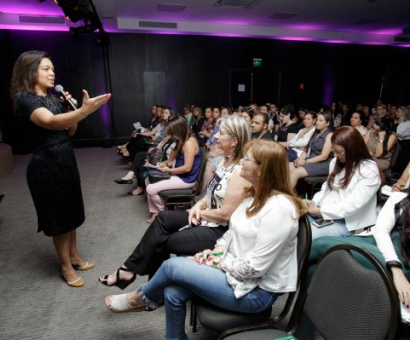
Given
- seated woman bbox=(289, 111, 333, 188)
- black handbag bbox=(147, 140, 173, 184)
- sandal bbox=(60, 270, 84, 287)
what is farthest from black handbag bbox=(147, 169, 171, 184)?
seated woman bbox=(289, 111, 333, 188)

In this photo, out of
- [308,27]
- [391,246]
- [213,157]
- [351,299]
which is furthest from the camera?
[308,27]

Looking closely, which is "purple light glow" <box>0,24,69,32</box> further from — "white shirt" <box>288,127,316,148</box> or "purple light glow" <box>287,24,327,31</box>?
"white shirt" <box>288,127,316,148</box>

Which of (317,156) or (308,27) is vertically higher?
(308,27)

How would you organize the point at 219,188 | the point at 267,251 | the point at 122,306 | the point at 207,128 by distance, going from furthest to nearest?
1. the point at 207,128
2. the point at 219,188
3. the point at 122,306
4. the point at 267,251

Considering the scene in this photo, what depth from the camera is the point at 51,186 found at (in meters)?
2.21

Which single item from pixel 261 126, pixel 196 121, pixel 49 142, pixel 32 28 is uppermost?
pixel 32 28

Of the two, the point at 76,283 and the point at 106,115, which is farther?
the point at 106,115

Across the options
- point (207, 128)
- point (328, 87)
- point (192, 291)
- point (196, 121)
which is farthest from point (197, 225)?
point (328, 87)

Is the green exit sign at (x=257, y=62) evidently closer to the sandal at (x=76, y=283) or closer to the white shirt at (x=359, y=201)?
the white shirt at (x=359, y=201)

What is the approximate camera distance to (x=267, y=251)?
4.31ft

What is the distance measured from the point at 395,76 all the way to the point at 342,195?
11.5 meters

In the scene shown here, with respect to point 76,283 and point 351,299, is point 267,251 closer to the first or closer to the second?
point 351,299

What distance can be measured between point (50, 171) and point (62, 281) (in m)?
0.98

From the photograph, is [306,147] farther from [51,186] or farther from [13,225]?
[13,225]
